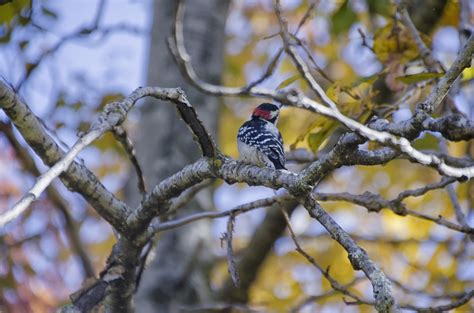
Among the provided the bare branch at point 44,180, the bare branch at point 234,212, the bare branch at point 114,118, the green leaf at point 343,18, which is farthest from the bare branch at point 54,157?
the green leaf at point 343,18

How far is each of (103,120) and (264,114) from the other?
2.39 metres

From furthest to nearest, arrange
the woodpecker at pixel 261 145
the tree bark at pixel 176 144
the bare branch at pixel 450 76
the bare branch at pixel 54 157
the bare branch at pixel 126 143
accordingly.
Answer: the tree bark at pixel 176 144 → the woodpecker at pixel 261 145 → the bare branch at pixel 126 143 → the bare branch at pixel 54 157 → the bare branch at pixel 450 76

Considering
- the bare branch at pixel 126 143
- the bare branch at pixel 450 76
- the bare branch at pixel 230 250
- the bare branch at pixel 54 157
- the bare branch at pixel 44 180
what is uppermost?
the bare branch at pixel 126 143

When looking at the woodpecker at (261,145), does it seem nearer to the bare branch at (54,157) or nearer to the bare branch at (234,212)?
the bare branch at (234,212)

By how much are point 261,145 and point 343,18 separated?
4.84 feet

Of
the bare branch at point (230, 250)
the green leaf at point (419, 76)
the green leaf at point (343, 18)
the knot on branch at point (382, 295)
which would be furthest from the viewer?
the green leaf at point (343, 18)

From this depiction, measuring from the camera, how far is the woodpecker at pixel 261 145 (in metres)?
3.76

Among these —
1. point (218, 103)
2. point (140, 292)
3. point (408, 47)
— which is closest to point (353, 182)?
point (218, 103)

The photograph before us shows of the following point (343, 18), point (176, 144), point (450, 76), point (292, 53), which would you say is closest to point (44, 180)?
point (450, 76)

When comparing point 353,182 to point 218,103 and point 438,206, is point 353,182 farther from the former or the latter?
point 218,103

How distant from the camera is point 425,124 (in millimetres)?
2438

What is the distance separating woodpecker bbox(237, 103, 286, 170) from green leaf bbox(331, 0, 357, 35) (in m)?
0.85

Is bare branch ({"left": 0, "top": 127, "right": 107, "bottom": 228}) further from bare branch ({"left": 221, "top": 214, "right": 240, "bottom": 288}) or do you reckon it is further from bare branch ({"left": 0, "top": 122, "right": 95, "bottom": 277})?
bare branch ({"left": 0, "top": 122, "right": 95, "bottom": 277})

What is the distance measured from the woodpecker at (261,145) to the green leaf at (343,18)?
0.85 m
